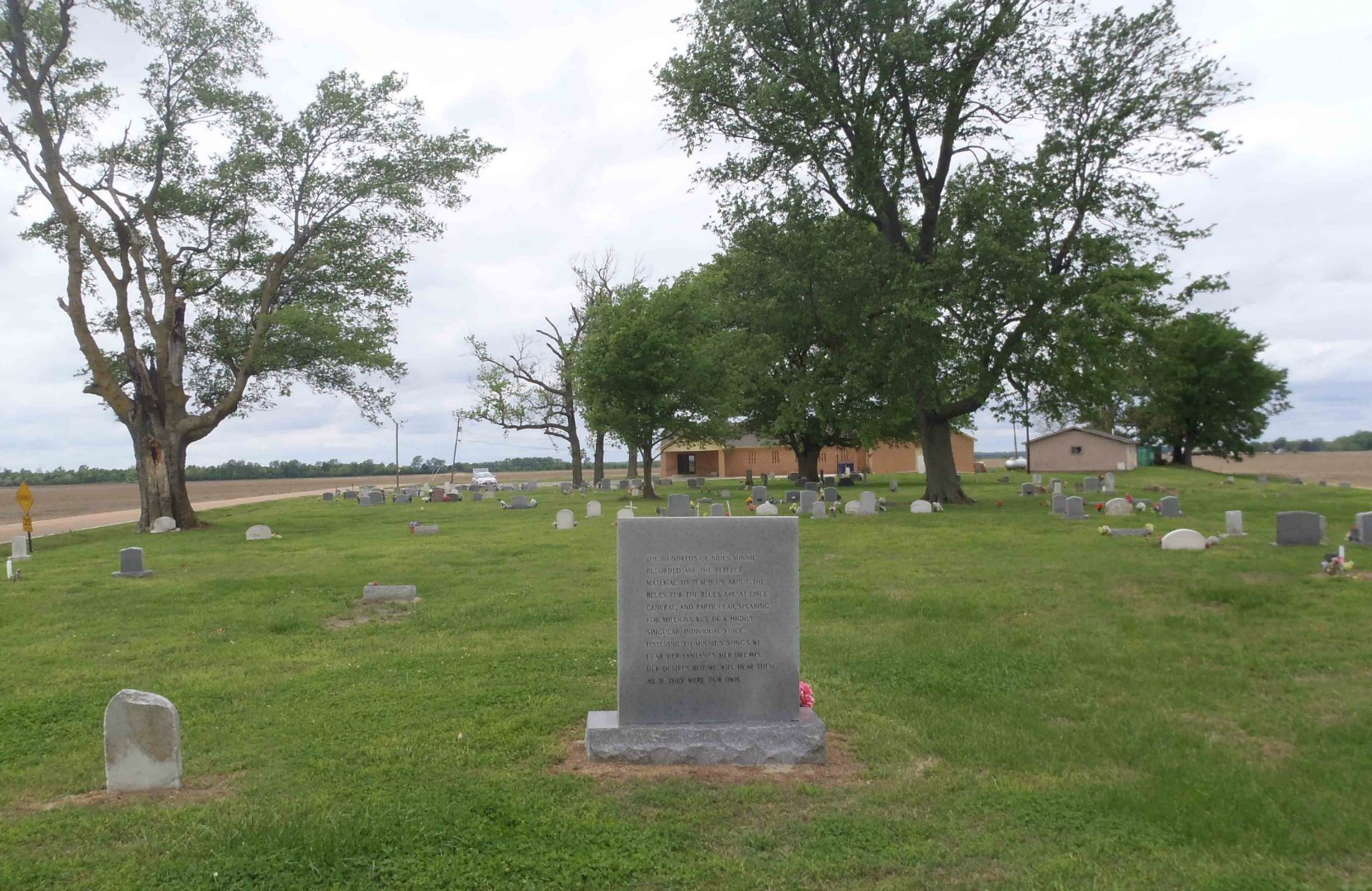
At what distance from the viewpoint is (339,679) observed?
26.6ft

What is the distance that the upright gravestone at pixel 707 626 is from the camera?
604cm

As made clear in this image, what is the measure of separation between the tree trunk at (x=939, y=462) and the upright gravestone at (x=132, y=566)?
20563 mm

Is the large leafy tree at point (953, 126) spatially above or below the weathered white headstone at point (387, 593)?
above

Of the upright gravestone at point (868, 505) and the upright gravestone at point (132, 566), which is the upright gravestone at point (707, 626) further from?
the upright gravestone at point (868, 505)

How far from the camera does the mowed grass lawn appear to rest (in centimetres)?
451

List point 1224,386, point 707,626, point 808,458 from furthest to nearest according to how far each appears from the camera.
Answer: point 1224,386 → point 808,458 → point 707,626

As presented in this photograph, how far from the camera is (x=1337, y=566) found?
1202 cm

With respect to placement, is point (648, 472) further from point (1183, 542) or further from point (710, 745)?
point (710, 745)

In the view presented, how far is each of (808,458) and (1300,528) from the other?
30146mm

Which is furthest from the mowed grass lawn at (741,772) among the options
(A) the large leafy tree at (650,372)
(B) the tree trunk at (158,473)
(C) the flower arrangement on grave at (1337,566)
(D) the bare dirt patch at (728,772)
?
(A) the large leafy tree at (650,372)

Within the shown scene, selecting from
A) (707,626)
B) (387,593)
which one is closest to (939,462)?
(387,593)

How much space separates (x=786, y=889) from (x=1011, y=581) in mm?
9499

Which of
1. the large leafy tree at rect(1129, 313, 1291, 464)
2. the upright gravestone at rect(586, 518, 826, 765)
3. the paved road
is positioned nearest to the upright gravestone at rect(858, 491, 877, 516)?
the upright gravestone at rect(586, 518, 826, 765)

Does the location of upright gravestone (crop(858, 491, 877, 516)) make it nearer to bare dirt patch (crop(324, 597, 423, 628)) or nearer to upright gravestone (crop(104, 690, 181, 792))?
bare dirt patch (crop(324, 597, 423, 628))
